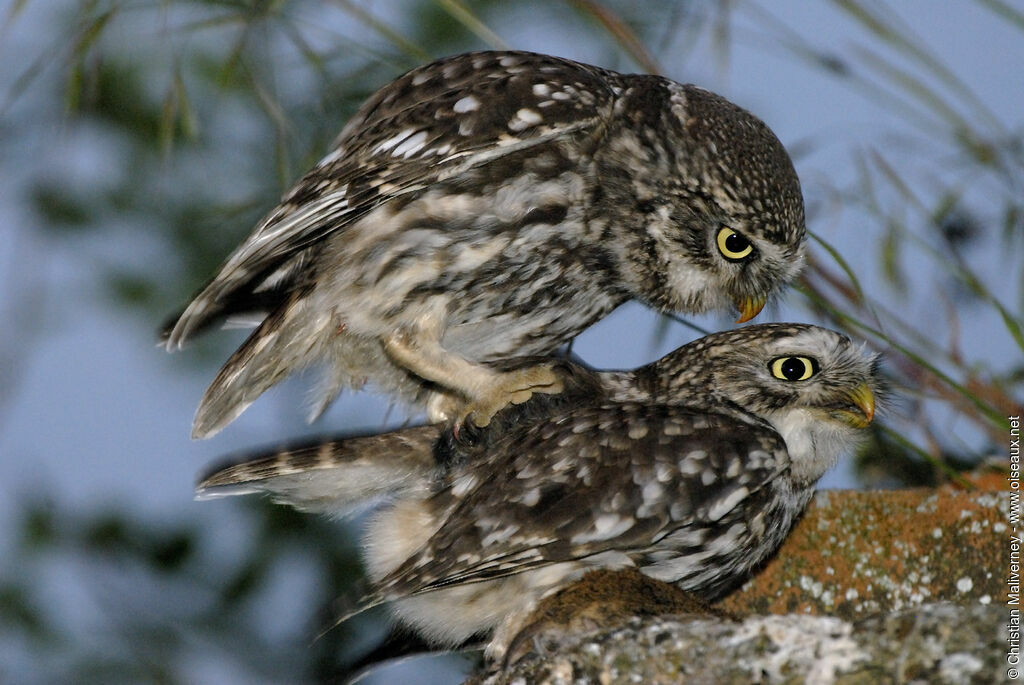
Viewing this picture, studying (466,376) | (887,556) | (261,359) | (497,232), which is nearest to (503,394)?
(466,376)

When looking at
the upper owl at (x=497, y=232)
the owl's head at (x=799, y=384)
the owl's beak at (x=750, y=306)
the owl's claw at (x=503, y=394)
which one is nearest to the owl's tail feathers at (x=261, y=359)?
the upper owl at (x=497, y=232)

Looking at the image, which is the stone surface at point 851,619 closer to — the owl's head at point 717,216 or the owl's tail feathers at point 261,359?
the owl's head at point 717,216

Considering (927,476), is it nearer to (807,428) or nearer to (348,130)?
(807,428)

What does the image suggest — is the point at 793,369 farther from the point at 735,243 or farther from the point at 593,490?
the point at 593,490

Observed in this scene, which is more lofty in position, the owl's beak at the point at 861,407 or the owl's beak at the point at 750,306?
the owl's beak at the point at 750,306

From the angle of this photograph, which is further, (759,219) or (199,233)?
(199,233)

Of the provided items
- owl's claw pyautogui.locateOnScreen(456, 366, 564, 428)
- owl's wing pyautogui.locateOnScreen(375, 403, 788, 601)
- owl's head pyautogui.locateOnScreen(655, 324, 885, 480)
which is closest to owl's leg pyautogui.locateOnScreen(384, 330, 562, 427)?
owl's claw pyautogui.locateOnScreen(456, 366, 564, 428)

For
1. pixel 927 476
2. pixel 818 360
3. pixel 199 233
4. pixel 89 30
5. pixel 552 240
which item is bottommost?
pixel 927 476

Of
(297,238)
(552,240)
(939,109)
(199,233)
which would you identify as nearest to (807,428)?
(552,240)
